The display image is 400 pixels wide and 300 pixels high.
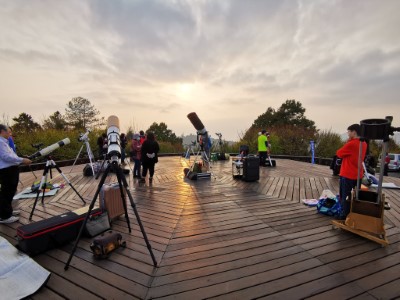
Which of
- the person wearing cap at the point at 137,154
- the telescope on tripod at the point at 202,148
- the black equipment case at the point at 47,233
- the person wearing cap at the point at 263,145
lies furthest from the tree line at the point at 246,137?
the black equipment case at the point at 47,233

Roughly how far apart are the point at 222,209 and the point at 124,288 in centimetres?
244

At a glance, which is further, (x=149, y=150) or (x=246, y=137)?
(x=246, y=137)

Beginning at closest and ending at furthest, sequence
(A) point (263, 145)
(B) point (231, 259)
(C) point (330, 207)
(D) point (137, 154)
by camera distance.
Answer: (B) point (231, 259) → (C) point (330, 207) → (D) point (137, 154) → (A) point (263, 145)

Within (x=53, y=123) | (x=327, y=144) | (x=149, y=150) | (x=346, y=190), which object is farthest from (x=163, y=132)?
(x=346, y=190)

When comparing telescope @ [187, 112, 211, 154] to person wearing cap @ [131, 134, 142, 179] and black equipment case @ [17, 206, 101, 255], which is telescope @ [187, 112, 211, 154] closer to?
person wearing cap @ [131, 134, 142, 179]

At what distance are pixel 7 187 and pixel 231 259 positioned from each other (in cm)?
365

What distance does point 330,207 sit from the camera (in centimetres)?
389

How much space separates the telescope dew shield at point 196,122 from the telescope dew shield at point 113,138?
4.15 metres

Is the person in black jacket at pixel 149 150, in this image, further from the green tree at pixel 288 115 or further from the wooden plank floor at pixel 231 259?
the green tree at pixel 288 115

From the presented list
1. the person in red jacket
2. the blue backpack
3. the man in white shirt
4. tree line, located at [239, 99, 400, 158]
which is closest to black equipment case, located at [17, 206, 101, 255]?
the man in white shirt

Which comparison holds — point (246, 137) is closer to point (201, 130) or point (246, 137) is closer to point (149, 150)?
point (201, 130)

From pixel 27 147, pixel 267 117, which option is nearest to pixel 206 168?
pixel 27 147

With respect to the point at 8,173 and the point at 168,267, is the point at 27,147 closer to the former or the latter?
the point at 8,173

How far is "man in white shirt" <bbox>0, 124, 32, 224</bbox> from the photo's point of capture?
329cm
